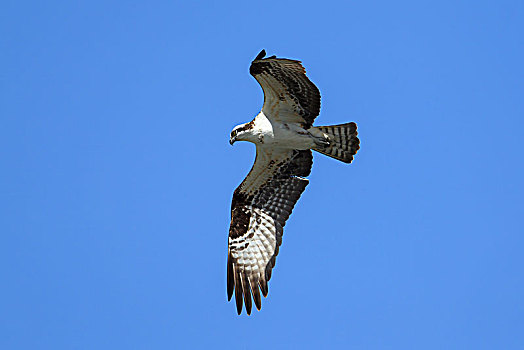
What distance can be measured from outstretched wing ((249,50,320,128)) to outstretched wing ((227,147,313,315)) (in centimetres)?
73

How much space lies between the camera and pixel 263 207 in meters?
11.9

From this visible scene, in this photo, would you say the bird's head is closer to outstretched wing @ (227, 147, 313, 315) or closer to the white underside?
the white underside

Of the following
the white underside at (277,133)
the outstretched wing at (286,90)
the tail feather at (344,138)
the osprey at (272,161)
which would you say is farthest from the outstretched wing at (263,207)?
the outstretched wing at (286,90)

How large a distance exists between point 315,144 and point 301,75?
142cm

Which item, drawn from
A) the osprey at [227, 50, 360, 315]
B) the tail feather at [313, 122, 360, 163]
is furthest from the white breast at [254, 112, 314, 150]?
the tail feather at [313, 122, 360, 163]

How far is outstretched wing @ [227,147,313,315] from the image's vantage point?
1144cm

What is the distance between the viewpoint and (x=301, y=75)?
10406mm

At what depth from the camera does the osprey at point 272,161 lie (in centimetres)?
1075

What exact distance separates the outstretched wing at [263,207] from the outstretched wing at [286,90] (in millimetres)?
735

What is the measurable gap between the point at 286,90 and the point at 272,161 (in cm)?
145

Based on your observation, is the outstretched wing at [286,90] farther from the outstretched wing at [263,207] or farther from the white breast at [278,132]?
the outstretched wing at [263,207]

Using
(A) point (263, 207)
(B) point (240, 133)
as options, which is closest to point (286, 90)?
(B) point (240, 133)

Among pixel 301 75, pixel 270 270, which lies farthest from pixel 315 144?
pixel 270 270

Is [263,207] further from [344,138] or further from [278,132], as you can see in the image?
[344,138]
